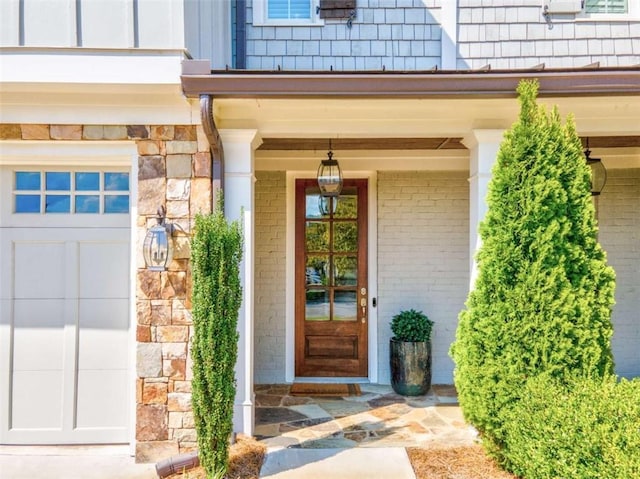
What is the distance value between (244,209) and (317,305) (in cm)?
219

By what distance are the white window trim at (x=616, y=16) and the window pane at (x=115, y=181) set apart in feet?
14.5

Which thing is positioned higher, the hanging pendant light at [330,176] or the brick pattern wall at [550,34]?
the brick pattern wall at [550,34]

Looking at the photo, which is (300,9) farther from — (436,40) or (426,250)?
(426,250)

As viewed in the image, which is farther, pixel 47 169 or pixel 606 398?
pixel 47 169

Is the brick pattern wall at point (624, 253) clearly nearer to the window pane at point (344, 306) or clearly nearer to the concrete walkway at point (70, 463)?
the window pane at point (344, 306)

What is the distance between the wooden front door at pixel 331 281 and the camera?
5.08 m

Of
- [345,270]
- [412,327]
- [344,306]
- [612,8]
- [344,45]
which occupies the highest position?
[612,8]

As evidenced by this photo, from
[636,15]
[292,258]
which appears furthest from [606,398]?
[636,15]

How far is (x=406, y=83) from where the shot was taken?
2863 millimetres

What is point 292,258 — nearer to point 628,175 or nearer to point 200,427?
point 200,427

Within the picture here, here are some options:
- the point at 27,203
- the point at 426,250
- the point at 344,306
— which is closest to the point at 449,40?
the point at 426,250

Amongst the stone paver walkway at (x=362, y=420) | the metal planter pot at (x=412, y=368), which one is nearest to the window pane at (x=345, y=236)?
the metal planter pot at (x=412, y=368)

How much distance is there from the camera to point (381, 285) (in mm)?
5031

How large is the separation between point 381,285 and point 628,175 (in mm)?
3059
